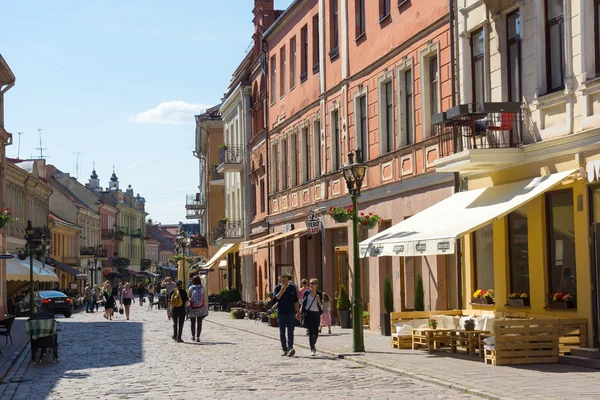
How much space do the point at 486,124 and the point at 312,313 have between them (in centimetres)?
534

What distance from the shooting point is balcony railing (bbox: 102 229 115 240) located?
396ft

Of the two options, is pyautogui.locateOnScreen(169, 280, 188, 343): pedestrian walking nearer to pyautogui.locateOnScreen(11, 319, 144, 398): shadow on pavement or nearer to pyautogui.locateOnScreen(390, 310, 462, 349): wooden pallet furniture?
pyautogui.locateOnScreen(11, 319, 144, 398): shadow on pavement

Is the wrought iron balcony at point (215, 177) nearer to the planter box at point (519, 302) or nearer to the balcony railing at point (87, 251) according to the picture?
the balcony railing at point (87, 251)

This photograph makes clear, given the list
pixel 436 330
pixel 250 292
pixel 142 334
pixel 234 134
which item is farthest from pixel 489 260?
pixel 234 134

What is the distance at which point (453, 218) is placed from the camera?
2030 cm

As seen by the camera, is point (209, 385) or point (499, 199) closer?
point (209, 385)

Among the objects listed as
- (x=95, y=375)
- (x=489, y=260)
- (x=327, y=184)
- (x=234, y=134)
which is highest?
(x=234, y=134)

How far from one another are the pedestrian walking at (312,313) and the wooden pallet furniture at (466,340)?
2.76 m

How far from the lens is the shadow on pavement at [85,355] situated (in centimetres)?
1896

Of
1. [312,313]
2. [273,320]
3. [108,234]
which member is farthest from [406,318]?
[108,234]

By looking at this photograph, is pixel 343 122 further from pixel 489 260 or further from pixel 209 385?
pixel 209 385

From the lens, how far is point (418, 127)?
84.0ft

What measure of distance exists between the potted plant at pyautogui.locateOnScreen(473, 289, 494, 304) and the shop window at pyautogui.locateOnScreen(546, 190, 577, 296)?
247 cm

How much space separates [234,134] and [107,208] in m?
67.8
